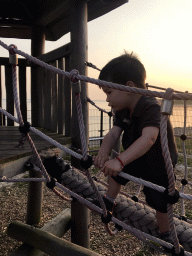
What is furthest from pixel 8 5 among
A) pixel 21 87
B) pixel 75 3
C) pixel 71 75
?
pixel 71 75

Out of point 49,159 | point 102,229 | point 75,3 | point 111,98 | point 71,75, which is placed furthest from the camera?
point 102,229

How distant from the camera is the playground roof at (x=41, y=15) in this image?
2.67 metres

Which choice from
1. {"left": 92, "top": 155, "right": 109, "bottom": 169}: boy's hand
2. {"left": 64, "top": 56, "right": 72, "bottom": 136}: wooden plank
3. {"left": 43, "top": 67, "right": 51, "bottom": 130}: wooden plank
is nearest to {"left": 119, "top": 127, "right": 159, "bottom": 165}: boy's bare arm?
{"left": 92, "top": 155, "right": 109, "bottom": 169}: boy's hand

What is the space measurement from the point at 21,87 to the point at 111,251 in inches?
93.0

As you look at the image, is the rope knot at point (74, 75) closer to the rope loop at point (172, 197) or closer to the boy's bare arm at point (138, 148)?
the boy's bare arm at point (138, 148)

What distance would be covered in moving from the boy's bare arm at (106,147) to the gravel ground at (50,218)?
68.4 inches

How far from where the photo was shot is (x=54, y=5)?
2.82 meters

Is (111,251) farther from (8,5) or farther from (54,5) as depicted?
(8,5)

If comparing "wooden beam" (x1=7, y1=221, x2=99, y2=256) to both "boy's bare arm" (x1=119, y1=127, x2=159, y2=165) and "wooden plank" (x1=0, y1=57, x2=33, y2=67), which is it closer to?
"boy's bare arm" (x1=119, y1=127, x2=159, y2=165)

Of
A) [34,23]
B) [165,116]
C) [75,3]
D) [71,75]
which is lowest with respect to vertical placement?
[165,116]

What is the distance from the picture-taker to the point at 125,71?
1335 mm

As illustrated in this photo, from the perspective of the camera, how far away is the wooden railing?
248cm

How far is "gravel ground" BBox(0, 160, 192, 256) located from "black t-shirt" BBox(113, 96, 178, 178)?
1.62 m

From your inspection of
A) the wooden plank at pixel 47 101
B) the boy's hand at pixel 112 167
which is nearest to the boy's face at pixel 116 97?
the boy's hand at pixel 112 167
